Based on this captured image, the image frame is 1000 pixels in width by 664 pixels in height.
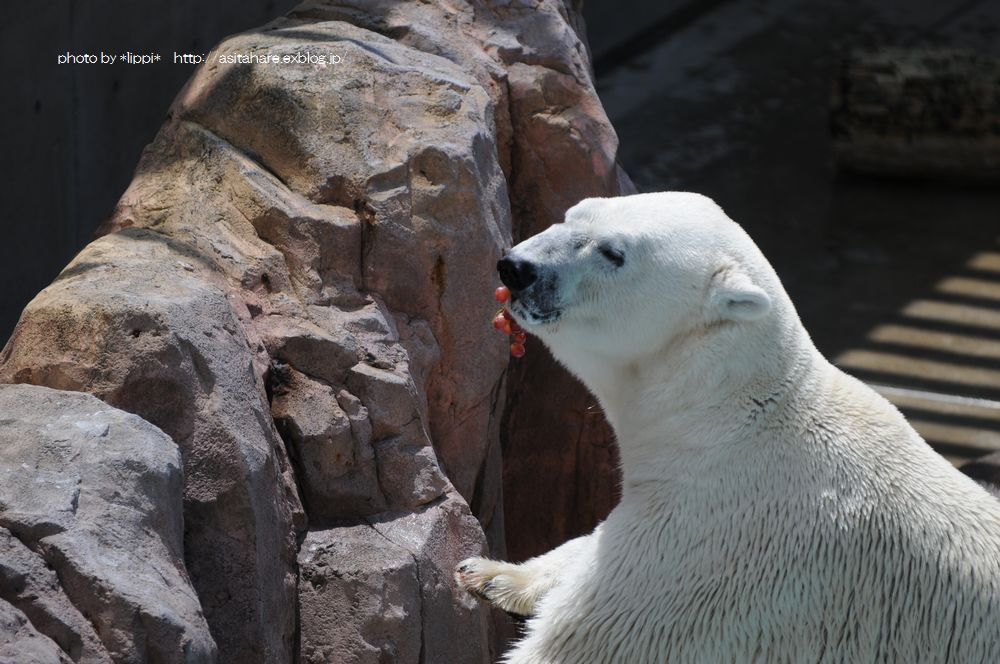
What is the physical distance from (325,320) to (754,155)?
614 centimetres

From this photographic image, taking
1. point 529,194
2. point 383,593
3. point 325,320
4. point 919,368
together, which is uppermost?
point 529,194

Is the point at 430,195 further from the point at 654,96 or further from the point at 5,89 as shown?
the point at 654,96

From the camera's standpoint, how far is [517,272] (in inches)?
135

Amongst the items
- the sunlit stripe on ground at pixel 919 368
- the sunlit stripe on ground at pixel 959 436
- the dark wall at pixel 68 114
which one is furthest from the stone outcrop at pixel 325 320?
the sunlit stripe on ground at pixel 919 368

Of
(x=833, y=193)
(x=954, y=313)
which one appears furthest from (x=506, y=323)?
(x=833, y=193)

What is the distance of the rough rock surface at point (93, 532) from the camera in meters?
2.66

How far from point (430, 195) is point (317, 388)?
785 mm

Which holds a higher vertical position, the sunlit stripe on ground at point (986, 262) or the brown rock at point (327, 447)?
the brown rock at point (327, 447)

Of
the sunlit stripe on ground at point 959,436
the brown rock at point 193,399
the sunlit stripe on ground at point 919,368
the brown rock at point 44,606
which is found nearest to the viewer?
the brown rock at point 44,606

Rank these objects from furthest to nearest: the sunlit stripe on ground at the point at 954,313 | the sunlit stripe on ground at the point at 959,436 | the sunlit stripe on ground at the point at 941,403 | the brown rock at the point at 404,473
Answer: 1. the sunlit stripe on ground at the point at 954,313
2. the sunlit stripe on ground at the point at 941,403
3. the sunlit stripe on ground at the point at 959,436
4. the brown rock at the point at 404,473

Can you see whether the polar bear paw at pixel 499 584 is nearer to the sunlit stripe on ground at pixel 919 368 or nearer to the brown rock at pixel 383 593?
the brown rock at pixel 383 593

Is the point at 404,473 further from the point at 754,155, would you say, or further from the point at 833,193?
the point at 754,155

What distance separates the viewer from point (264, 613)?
3250 mm

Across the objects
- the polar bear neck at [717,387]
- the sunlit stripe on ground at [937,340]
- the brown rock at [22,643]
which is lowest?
the sunlit stripe on ground at [937,340]
